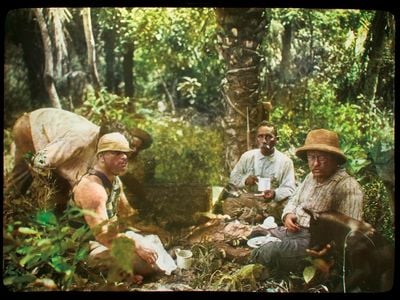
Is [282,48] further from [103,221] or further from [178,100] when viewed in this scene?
[103,221]

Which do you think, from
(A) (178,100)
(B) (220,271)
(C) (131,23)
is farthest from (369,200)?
(C) (131,23)

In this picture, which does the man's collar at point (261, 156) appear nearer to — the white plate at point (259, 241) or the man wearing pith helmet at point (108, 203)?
the white plate at point (259, 241)

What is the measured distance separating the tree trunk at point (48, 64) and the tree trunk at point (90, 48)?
0.29 meters

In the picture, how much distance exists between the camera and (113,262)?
4016 mm

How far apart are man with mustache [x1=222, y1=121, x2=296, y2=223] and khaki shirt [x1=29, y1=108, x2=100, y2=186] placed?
1.10 m

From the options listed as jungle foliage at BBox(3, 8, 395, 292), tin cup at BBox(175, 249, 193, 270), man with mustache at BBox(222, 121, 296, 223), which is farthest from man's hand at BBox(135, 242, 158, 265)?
man with mustache at BBox(222, 121, 296, 223)

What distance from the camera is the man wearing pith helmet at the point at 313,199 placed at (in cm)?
409

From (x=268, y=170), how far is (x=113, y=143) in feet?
3.90

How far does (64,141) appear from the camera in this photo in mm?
4113

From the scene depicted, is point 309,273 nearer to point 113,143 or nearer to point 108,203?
point 108,203

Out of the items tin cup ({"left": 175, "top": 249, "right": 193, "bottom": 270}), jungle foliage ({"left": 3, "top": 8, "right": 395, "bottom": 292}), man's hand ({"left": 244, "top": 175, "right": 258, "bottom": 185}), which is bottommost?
tin cup ({"left": 175, "top": 249, "right": 193, "bottom": 270})

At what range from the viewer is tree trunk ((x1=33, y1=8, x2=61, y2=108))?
13.4ft

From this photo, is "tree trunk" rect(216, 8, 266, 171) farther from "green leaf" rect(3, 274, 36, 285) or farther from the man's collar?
"green leaf" rect(3, 274, 36, 285)

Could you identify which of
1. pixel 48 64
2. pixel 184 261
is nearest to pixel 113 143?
pixel 48 64
